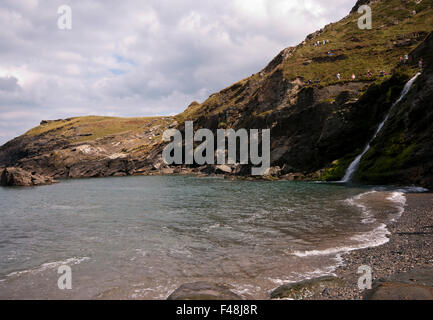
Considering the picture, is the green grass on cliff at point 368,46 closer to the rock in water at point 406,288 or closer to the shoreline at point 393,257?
the shoreline at point 393,257

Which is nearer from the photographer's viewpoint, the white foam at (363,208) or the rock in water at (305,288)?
the rock in water at (305,288)

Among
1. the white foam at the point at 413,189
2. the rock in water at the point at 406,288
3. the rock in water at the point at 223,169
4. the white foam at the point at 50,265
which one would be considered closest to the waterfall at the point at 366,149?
the white foam at the point at 413,189

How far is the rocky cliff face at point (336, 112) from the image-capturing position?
134 ft

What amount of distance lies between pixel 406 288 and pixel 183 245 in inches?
505

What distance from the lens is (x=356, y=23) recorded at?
110 m

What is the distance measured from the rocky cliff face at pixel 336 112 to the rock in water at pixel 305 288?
3088 cm

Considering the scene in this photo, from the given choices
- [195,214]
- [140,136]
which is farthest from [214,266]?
[140,136]

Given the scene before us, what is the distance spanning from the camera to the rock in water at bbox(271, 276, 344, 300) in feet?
35.4

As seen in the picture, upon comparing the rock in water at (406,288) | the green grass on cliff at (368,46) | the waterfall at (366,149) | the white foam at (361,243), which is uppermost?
the green grass on cliff at (368,46)
